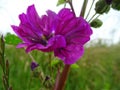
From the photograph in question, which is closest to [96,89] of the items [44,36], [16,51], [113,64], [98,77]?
[98,77]

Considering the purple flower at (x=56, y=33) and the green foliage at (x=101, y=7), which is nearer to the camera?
the purple flower at (x=56, y=33)

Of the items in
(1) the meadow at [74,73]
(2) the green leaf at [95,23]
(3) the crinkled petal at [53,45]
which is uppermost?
(2) the green leaf at [95,23]

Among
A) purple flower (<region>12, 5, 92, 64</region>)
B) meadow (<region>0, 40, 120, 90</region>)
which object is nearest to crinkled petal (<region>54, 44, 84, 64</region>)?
purple flower (<region>12, 5, 92, 64</region>)

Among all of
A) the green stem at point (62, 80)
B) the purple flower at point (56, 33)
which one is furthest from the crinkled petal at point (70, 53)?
the green stem at point (62, 80)

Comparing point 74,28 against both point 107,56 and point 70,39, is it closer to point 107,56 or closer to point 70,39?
point 70,39

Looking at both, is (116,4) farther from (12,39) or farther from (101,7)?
(12,39)

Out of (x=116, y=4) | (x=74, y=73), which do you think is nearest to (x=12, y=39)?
(x=116, y=4)

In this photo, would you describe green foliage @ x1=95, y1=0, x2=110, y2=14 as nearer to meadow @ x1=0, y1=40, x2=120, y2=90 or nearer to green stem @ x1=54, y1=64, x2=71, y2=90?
green stem @ x1=54, y1=64, x2=71, y2=90

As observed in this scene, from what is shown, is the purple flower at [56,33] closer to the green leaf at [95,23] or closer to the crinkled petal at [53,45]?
the crinkled petal at [53,45]
